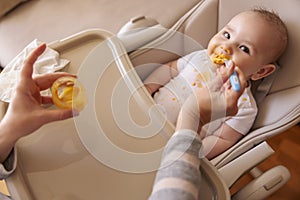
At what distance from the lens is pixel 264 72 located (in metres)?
0.95

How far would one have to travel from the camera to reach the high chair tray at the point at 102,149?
709 millimetres

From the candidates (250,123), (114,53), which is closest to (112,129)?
(114,53)

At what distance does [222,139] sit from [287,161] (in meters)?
0.53

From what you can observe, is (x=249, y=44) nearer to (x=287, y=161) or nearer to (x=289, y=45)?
(x=289, y=45)

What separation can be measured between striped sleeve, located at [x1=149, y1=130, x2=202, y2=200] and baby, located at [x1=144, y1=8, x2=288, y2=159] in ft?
0.66

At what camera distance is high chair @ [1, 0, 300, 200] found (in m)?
0.72

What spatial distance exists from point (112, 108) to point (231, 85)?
24 cm

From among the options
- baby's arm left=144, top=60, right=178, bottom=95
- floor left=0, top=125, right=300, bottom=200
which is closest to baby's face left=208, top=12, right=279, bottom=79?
baby's arm left=144, top=60, right=178, bottom=95

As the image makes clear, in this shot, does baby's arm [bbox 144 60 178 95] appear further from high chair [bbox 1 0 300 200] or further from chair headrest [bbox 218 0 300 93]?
chair headrest [bbox 218 0 300 93]

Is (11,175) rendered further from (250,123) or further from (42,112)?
(250,123)

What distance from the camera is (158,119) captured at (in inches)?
30.8

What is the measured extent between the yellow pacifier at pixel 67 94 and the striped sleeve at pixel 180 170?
19 centimetres

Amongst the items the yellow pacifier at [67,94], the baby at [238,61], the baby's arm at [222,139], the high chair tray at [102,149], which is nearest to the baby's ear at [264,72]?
the baby at [238,61]

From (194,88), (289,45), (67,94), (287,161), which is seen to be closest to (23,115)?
(67,94)
